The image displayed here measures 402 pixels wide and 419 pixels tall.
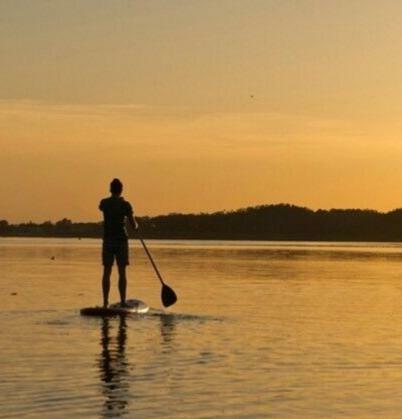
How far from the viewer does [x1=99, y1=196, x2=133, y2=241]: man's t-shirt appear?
1966 centimetres

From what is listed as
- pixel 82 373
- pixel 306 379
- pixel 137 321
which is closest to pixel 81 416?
pixel 82 373

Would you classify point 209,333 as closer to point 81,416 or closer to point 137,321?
point 137,321

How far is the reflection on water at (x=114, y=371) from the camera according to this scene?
975 cm

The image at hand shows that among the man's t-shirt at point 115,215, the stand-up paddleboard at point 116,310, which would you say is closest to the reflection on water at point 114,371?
the stand-up paddleboard at point 116,310

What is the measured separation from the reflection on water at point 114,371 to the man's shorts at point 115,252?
2846 millimetres

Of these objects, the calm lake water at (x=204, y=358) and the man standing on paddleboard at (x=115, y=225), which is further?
the man standing on paddleboard at (x=115, y=225)

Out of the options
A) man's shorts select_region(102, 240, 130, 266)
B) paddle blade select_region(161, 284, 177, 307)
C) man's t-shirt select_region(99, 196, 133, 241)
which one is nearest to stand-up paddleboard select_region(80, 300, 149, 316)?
man's shorts select_region(102, 240, 130, 266)

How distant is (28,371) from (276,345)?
13.3 ft

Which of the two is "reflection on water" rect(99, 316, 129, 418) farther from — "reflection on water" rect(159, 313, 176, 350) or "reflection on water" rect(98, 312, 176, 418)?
"reflection on water" rect(159, 313, 176, 350)

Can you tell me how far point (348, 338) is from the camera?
619 inches

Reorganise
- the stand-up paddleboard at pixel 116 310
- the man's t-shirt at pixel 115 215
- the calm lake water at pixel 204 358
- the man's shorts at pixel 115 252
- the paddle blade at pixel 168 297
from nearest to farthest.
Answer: the calm lake water at pixel 204 358, the stand-up paddleboard at pixel 116 310, the man's shorts at pixel 115 252, the man's t-shirt at pixel 115 215, the paddle blade at pixel 168 297

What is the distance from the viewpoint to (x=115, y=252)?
19.6 metres

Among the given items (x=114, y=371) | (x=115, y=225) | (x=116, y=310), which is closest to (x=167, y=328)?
(x=116, y=310)

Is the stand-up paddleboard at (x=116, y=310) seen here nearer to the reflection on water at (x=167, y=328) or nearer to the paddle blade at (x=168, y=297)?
the reflection on water at (x=167, y=328)
